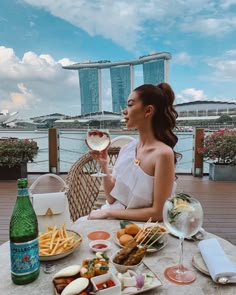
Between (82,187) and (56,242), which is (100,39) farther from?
(56,242)

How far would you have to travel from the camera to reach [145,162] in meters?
1.45

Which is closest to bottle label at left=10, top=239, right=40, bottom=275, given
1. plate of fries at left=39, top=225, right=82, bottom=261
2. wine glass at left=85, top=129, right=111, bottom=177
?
plate of fries at left=39, top=225, right=82, bottom=261

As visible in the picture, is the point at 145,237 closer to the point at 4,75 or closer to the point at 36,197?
the point at 36,197

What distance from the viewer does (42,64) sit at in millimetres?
8844

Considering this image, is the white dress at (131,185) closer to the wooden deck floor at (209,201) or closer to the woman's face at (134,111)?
the woman's face at (134,111)

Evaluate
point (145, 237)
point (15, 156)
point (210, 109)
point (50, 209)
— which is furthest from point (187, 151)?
point (145, 237)

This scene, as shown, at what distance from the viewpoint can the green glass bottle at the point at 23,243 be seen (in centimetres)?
75

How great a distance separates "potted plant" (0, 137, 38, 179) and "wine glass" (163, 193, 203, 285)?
16.4 feet

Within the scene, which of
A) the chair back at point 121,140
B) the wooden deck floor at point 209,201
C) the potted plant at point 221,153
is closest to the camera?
the wooden deck floor at point 209,201

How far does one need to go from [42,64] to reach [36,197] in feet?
27.8

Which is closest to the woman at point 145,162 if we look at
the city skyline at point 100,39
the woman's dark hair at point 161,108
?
the woman's dark hair at point 161,108

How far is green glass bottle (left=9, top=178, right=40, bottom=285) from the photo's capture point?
2.46ft

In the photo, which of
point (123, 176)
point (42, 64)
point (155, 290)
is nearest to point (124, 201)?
point (123, 176)

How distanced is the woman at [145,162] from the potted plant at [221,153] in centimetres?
392
